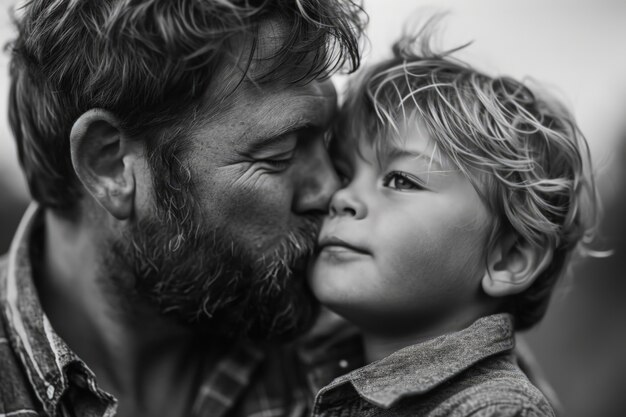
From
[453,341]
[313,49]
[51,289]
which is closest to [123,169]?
[51,289]

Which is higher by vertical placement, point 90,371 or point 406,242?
point 406,242

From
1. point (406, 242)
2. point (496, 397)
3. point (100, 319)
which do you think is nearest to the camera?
point (496, 397)

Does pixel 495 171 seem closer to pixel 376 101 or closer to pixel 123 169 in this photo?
pixel 376 101

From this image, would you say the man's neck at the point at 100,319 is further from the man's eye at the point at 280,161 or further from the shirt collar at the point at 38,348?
the man's eye at the point at 280,161

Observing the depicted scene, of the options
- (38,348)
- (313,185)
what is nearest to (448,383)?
(313,185)

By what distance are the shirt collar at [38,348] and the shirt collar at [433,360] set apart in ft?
2.06

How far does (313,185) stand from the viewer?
186 cm

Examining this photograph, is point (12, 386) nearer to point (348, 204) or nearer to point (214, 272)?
point (214, 272)

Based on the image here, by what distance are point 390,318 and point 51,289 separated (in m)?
1.03

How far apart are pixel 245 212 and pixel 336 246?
0.27 metres

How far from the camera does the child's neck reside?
1827 millimetres

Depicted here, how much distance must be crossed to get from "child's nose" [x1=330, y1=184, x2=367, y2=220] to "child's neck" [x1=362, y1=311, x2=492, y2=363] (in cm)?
36

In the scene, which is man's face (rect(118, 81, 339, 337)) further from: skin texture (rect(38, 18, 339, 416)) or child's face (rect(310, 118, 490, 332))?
child's face (rect(310, 118, 490, 332))

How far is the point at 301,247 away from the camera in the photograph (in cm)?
182
